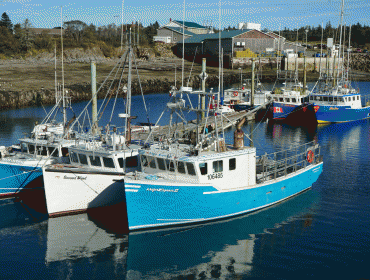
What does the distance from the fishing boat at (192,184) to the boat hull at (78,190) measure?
214 centimetres

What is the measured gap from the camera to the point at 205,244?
18.7 metres

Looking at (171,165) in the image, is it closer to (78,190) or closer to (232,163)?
(232,163)

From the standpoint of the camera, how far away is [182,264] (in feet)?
56.1

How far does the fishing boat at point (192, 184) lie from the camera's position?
18859mm

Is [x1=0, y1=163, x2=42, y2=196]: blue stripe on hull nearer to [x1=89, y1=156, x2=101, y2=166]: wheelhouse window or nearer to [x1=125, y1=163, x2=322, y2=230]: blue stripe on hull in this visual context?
[x1=89, y1=156, x2=101, y2=166]: wheelhouse window

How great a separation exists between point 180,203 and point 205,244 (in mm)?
2120

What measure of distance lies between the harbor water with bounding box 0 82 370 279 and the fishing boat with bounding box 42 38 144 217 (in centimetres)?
67

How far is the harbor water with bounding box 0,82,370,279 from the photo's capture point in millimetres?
16516

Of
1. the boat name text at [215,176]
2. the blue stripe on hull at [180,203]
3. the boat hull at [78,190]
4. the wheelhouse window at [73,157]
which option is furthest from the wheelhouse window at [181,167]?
the wheelhouse window at [73,157]

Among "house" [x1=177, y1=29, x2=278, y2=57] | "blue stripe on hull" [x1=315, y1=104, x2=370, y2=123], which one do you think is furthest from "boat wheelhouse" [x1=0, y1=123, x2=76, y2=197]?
"house" [x1=177, y1=29, x2=278, y2=57]

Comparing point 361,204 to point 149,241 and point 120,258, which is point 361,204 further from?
point 120,258

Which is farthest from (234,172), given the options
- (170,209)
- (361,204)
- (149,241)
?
(361,204)

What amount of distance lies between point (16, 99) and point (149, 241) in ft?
171

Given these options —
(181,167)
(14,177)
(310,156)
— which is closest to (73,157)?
(14,177)
